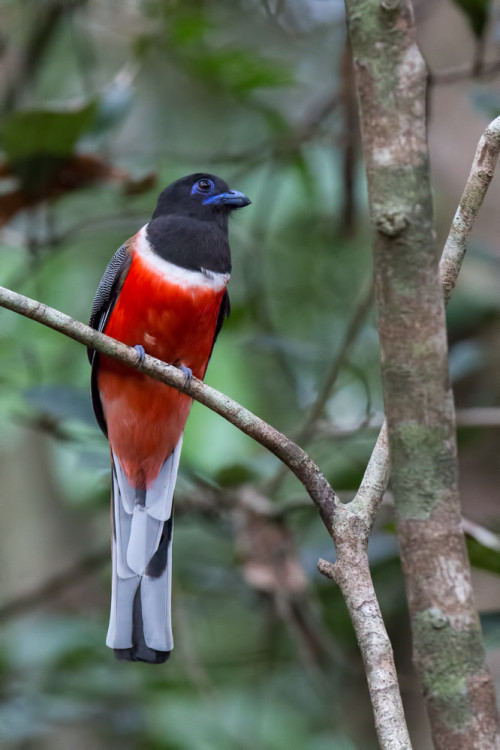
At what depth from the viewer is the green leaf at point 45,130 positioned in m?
3.27

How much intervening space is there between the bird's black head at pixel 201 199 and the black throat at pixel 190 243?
61 mm

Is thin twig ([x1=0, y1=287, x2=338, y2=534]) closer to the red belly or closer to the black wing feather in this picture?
the red belly

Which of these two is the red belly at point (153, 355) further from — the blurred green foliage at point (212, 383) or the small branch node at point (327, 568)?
the small branch node at point (327, 568)

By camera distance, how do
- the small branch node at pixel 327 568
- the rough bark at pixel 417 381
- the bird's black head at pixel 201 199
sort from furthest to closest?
the bird's black head at pixel 201 199 → the small branch node at pixel 327 568 → the rough bark at pixel 417 381

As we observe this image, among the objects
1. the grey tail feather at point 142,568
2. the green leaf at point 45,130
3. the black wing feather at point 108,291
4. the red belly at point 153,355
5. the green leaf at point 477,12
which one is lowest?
the grey tail feather at point 142,568

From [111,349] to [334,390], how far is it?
69.9 inches

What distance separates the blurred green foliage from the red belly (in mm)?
133

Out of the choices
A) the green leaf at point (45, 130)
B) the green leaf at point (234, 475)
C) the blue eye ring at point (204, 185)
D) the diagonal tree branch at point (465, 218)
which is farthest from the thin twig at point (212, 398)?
the green leaf at point (45, 130)

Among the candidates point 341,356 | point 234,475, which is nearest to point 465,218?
point 341,356

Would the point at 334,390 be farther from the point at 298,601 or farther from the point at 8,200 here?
the point at 8,200

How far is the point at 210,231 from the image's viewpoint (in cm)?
310

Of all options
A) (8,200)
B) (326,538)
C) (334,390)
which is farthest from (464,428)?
(8,200)

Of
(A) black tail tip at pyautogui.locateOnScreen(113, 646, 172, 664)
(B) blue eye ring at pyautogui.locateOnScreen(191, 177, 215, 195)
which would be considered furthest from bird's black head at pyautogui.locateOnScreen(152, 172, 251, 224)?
(A) black tail tip at pyautogui.locateOnScreen(113, 646, 172, 664)

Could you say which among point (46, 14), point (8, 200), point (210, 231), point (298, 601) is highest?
point (46, 14)
